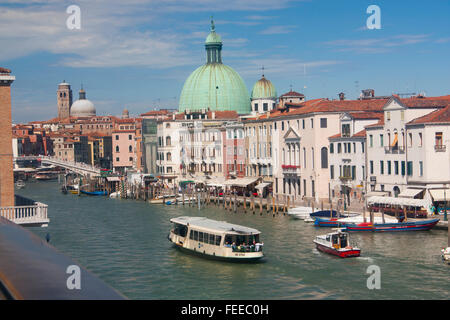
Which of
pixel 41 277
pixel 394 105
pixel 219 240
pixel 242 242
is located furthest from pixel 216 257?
pixel 41 277

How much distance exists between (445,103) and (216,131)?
2803 cm

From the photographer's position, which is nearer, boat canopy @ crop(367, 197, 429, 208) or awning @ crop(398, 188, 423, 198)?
boat canopy @ crop(367, 197, 429, 208)

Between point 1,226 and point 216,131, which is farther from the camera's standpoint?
point 216,131

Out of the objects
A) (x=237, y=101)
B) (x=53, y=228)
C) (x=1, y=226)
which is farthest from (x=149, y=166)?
(x=1, y=226)

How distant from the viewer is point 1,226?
12.0 meters

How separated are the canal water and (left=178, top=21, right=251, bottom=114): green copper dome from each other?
40785mm

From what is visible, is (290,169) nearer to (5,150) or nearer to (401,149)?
(401,149)

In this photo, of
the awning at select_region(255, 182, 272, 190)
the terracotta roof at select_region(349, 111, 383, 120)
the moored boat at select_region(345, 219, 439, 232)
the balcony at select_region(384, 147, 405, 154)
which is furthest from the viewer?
the awning at select_region(255, 182, 272, 190)

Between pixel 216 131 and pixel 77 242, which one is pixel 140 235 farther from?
pixel 216 131

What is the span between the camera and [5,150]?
21.4m

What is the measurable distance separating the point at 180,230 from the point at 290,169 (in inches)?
783

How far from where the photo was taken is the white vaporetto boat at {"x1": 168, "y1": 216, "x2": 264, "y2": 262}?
25.0 metres

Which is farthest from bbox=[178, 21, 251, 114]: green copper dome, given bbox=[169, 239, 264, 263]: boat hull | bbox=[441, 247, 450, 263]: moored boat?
bbox=[441, 247, 450, 263]: moored boat

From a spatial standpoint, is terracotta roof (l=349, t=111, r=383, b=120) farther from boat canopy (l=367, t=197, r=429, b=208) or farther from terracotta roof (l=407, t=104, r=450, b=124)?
boat canopy (l=367, t=197, r=429, b=208)
